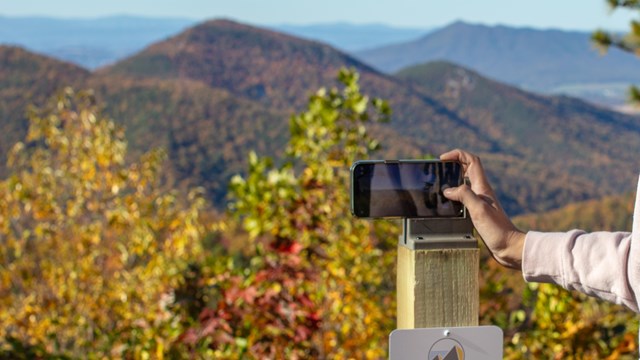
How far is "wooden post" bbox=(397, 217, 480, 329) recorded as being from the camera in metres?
1.25

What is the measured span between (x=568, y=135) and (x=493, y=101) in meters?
13.5

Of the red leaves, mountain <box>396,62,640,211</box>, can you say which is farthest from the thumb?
mountain <box>396,62,640,211</box>

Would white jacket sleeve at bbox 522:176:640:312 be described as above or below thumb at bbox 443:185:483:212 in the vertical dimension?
below

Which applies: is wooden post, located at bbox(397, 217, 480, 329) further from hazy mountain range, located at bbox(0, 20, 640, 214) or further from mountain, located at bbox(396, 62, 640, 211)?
mountain, located at bbox(396, 62, 640, 211)

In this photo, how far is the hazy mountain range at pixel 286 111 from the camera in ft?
225

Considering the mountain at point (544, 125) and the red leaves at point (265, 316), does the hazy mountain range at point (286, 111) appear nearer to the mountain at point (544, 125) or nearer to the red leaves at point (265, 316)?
the mountain at point (544, 125)

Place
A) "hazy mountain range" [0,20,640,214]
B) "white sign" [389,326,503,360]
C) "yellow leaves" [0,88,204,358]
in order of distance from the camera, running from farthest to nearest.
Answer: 1. "hazy mountain range" [0,20,640,214]
2. "yellow leaves" [0,88,204,358]
3. "white sign" [389,326,503,360]

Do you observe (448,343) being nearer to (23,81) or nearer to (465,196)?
(465,196)

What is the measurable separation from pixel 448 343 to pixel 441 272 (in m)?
0.10

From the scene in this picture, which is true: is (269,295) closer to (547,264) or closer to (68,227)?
(547,264)

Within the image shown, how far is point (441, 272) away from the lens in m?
1.25

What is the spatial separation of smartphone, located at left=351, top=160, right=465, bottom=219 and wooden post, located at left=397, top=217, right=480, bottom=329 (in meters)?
0.02

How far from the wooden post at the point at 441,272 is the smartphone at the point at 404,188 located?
0.06ft

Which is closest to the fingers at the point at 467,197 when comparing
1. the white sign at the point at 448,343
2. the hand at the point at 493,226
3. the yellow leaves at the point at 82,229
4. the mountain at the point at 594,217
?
the hand at the point at 493,226
